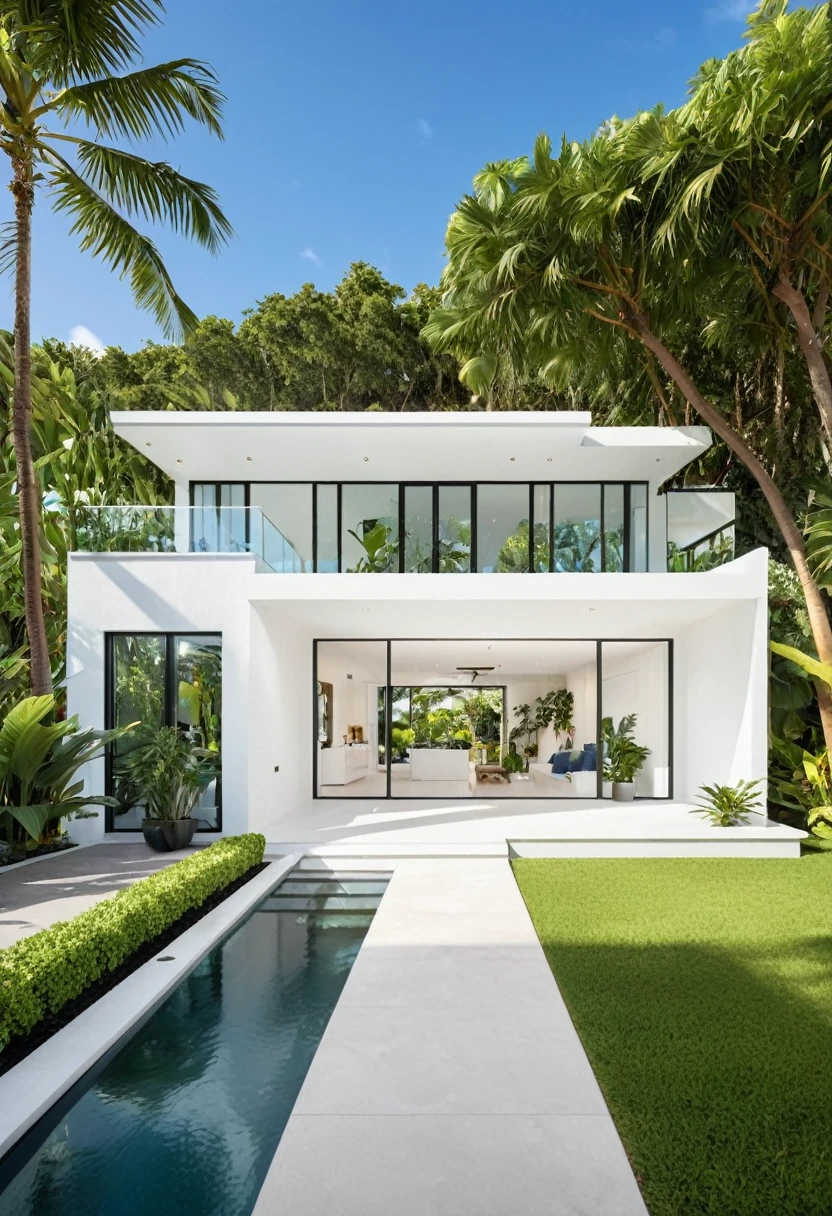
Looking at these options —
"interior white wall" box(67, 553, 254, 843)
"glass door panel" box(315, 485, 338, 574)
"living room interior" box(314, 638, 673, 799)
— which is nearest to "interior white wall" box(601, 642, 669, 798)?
"living room interior" box(314, 638, 673, 799)

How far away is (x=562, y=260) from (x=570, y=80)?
780 centimetres

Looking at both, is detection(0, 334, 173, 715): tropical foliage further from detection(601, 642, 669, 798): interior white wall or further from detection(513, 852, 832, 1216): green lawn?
detection(601, 642, 669, 798): interior white wall

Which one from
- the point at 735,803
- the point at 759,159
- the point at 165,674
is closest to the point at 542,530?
the point at 735,803

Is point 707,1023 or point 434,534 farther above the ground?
point 434,534

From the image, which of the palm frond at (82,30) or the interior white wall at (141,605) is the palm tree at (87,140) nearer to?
the palm frond at (82,30)

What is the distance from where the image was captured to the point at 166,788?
32.9 ft

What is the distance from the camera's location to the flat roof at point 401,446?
11.7 m

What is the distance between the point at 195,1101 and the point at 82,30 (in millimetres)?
10332

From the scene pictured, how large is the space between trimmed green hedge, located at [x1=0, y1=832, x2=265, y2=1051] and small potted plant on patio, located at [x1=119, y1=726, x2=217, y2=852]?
2.39 metres

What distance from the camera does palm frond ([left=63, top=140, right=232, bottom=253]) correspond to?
32.1ft

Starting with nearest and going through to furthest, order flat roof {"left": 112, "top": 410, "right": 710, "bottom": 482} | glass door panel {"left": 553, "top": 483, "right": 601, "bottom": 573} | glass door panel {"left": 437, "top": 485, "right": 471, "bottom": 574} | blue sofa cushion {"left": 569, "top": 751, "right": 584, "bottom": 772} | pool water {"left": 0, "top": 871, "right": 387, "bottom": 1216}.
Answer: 1. pool water {"left": 0, "top": 871, "right": 387, "bottom": 1216}
2. flat roof {"left": 112, "top": 410, "right": 710, "bottom": 482}
3. glass door panel {"left": 553, "top": 483, "right": 601, "bottom": 573}
4. glass door panel {"left": 437, "top": 485, "right": 471, "bottom": 574}
5. blue sofa cushion {"left": 569, "top": 751, "right": 584, "bottom": 772}

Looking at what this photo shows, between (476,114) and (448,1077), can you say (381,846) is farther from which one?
(476,114)

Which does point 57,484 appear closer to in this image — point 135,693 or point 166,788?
point 135,693

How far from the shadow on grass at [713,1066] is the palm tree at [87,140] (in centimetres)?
742
